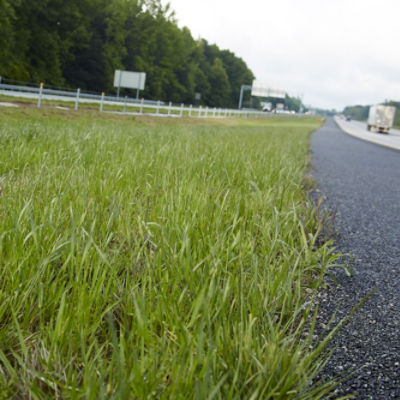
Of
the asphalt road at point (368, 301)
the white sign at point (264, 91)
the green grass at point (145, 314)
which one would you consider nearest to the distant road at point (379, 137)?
the asphalt road at point (368, 301)

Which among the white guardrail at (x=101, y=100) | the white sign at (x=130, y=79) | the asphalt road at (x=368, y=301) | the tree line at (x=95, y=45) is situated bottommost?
the asphalt road at (x=368, y=301)

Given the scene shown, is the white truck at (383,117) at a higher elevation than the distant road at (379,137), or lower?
higher

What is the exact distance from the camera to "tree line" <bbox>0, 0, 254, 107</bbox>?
43094mm

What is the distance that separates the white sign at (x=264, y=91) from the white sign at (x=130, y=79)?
205 ft

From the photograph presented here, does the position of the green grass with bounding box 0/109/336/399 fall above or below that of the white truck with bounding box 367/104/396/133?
below

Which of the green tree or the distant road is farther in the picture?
the green tree

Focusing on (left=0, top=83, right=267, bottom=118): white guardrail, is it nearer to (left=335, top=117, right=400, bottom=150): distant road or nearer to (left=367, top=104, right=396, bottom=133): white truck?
(left=335, top=117, right=400, bottom=150): distant road

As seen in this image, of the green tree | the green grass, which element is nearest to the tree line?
the green tree

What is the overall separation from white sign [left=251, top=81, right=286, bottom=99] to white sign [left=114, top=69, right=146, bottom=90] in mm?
62427

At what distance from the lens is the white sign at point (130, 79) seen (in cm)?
3256

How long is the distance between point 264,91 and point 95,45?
46139mm

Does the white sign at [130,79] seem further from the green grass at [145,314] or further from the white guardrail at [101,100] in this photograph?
the green grass at [145,314]

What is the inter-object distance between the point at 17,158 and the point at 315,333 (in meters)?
3.54

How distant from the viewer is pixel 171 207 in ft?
9.24
